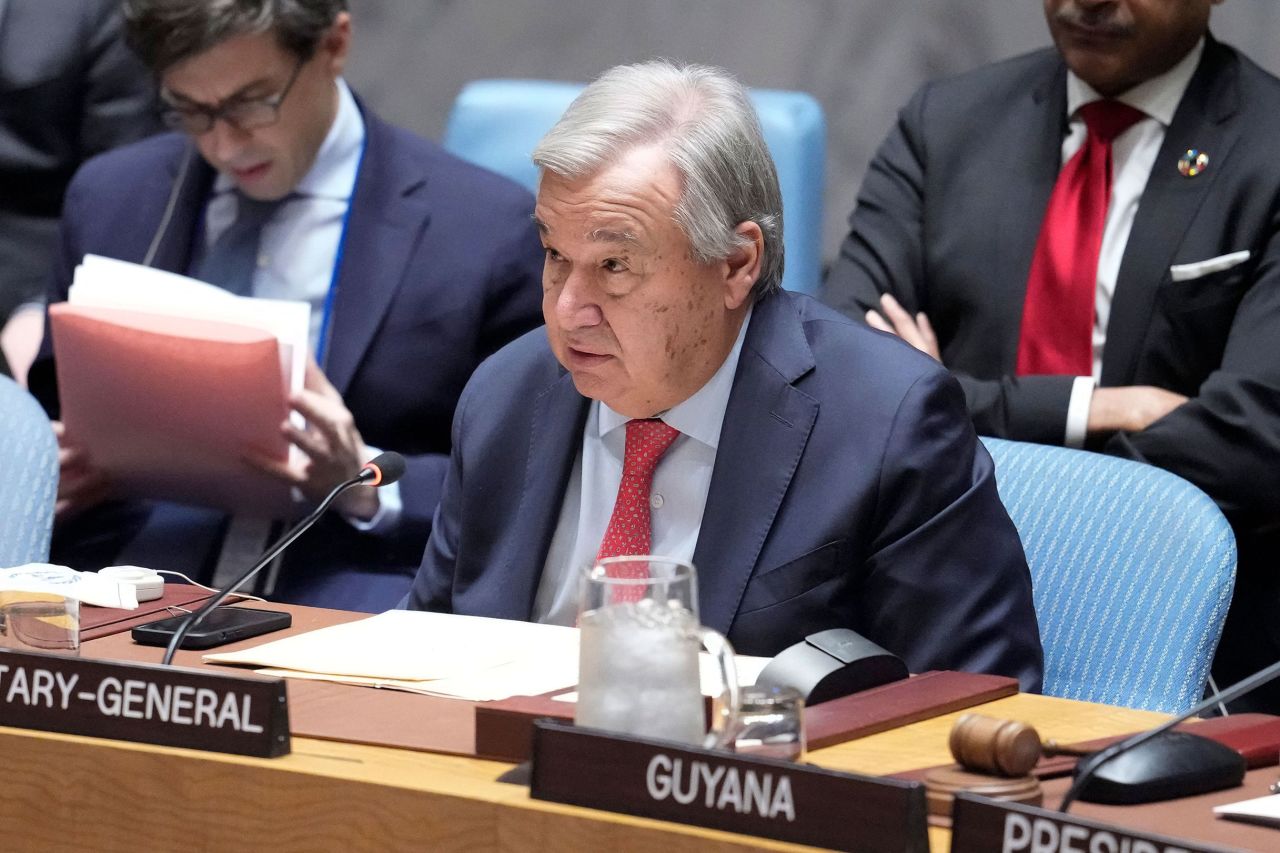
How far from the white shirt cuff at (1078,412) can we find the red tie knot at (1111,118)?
0.41 metres

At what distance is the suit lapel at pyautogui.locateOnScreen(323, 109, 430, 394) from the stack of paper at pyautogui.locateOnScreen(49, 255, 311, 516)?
12.8 inches

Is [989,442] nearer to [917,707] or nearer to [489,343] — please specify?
[917,707]

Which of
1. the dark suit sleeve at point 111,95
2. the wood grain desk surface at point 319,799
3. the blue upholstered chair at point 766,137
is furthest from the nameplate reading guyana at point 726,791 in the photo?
the dark suit sleeve at point 111,95

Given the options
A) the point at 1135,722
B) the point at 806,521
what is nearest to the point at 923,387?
the point at 806,521

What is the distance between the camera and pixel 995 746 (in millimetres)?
1234

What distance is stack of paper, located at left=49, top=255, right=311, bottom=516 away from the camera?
2.50 m

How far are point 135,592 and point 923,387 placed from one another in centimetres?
84

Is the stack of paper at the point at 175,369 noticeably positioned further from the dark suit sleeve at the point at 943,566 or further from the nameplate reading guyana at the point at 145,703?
the nameplate reading guyana at the point at 145,703

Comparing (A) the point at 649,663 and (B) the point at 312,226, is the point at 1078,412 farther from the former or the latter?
(A) the point at 649,663

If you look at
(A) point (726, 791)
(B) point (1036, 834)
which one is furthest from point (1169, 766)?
(A) point (726, 791)

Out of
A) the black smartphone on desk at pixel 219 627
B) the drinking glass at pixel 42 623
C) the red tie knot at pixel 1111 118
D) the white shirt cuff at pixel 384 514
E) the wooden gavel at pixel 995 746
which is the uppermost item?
the red tie knot at pixel 1111 118

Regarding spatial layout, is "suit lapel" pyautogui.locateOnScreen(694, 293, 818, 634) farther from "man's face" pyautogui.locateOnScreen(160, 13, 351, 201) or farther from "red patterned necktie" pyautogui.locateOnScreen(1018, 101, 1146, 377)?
"man's face" pyautogui.locateOnScreen(160, 13, 351, 201)

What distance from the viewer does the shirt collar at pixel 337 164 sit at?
3088mm

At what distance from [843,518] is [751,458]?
0.12 meters
